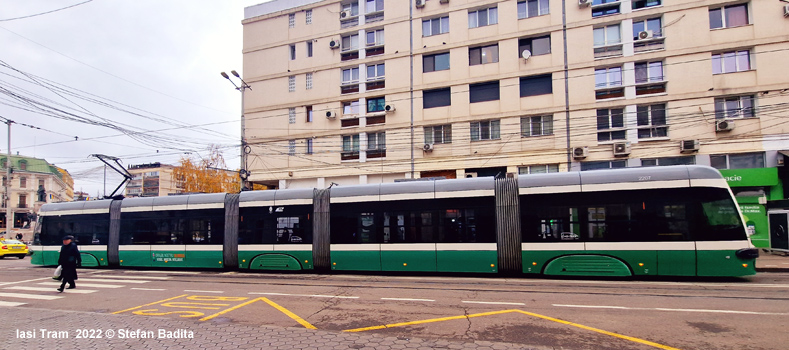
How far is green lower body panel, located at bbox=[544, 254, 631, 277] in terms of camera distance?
11062mm

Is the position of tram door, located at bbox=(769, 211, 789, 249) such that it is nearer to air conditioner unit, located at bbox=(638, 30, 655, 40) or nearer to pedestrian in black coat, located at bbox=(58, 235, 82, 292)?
air conditioner unit, located at bbox=(638, 30, 655, 40)

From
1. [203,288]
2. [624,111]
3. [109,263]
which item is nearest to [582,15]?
[624,111]

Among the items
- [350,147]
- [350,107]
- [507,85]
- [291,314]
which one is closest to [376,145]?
[350,147]

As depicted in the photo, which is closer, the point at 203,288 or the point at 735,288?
the point at 735,288

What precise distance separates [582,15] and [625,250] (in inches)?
623

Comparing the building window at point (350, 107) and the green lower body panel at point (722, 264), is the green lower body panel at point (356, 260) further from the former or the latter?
the building window at point (350, 107)

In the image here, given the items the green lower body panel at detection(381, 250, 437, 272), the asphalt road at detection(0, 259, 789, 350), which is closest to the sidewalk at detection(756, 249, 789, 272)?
the asphalt road at detection(0, 259, 789, 350)

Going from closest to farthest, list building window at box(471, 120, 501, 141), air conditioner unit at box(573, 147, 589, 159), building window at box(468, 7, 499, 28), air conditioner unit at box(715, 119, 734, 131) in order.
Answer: air conditioner unit at box(715, 119, 734, 131)
air conditioner unit at box(573, 147, 589, 159)
building window at box(471, 120, 501, 141)
building window at box(468, 7, 499, 28)

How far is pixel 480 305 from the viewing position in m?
8.24

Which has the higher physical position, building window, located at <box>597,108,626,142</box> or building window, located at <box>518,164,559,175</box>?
building window, located at <box>597,108,626,142</box>

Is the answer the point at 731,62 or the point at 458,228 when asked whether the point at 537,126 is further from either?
the point at 458,228

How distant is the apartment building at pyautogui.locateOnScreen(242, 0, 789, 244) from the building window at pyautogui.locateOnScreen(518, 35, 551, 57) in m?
0.07

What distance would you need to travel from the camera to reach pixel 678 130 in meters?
20.2

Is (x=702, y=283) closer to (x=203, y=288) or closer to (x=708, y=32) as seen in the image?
(x=203, y=288)
